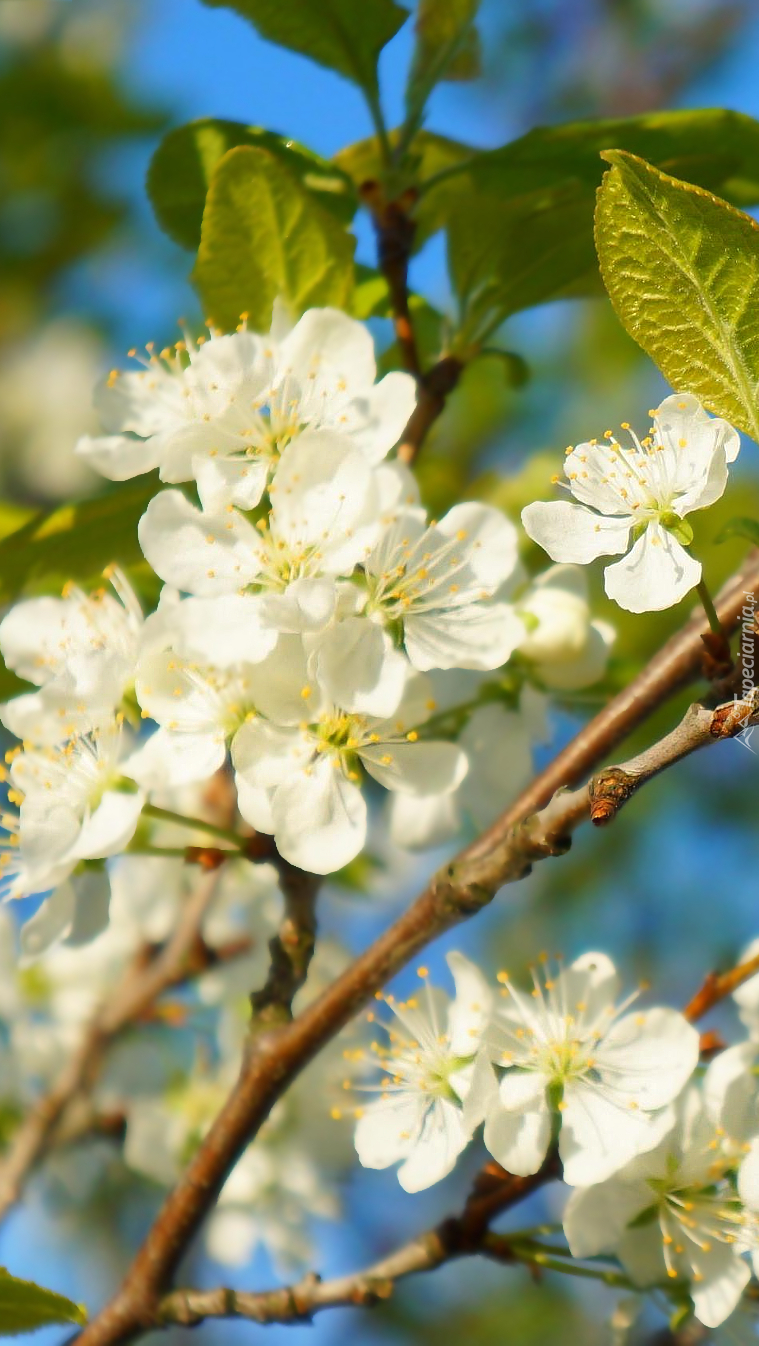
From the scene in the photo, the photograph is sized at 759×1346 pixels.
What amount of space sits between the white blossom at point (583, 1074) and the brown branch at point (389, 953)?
0.12 m

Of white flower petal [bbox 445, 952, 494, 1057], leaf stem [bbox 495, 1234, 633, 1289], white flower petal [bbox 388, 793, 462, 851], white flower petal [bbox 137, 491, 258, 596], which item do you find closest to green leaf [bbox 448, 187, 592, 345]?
white flower petal [bbox 137, 491, 258, 596]

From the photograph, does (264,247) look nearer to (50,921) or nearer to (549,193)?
(549,193)

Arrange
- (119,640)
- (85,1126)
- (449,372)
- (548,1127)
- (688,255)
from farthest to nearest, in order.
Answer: (85,1126) < (449,372) < (119,640) < (548,1127) < (688,255)

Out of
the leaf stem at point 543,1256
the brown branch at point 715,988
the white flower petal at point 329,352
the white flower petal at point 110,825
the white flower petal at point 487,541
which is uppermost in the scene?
the white flower petal at point 329,352

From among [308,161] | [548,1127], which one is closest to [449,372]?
[308,161]

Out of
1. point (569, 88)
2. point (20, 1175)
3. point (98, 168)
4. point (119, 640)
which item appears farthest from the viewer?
point (569, 88)

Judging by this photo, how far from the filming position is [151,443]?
1449 mm

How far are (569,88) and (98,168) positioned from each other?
4.79ft

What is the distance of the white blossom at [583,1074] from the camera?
51.4 inches

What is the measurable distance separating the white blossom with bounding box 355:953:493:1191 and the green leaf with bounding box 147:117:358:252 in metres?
0.81

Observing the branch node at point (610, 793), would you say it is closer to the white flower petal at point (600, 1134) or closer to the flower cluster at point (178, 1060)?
the white flower petal at point (600, 1134)

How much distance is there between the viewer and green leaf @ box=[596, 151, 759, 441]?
41.9 inches

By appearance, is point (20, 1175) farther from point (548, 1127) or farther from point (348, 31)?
point (348, 31)

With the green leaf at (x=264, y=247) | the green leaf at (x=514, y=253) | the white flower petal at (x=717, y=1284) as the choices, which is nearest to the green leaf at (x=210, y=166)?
the green leaf at (x=264, y=247)
